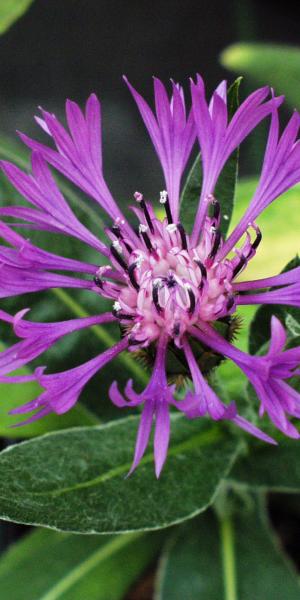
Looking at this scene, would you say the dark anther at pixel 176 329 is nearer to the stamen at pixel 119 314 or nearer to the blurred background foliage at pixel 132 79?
the stamen at pixel 119 314

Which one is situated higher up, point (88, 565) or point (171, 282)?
point (171, 282)

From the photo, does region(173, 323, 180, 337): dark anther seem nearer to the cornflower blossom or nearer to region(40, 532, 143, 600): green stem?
the cornflower blossom

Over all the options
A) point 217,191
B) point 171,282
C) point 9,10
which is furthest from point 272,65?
point 171,282

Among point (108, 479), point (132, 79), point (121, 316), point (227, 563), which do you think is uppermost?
point (132, 79)

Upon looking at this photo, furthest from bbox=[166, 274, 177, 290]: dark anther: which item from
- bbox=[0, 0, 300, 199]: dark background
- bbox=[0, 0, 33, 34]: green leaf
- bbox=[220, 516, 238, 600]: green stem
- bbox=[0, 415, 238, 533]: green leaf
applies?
bbox=[0, 0, 300, 199]: dark background

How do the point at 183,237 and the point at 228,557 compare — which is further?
the point at 228,557

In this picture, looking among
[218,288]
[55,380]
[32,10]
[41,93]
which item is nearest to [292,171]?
[218,288]

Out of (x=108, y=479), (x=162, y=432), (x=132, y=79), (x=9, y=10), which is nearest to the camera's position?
(x=162, y=432)

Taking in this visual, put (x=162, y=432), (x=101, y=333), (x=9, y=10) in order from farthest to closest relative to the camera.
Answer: (x=9, y=10), (x=101, y=333), (x=162, y=432)

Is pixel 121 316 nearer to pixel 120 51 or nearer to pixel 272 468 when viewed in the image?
pixel 272 468
